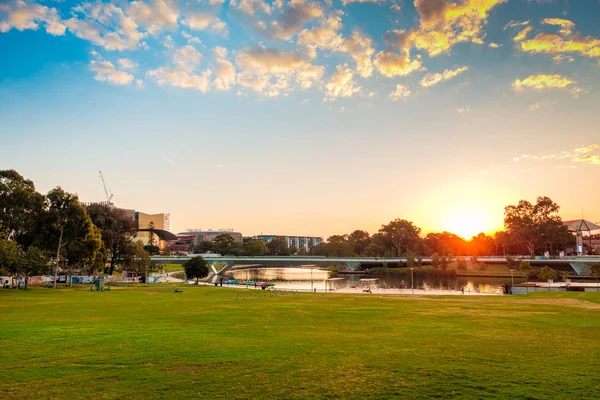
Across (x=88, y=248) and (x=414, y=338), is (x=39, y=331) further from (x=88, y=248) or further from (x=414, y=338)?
(x=88, y=248)

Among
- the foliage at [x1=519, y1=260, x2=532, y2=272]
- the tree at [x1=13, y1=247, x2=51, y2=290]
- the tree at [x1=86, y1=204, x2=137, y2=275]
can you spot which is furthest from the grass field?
the foliage at [x1=519, y1=260, x2=532, y2=272]

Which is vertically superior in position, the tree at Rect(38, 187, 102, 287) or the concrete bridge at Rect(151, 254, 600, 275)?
the tree at Rect(38, 187, 102, 287)

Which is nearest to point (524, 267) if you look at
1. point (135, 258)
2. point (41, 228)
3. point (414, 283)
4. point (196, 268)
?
point (414, 283)

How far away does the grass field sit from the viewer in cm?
1177

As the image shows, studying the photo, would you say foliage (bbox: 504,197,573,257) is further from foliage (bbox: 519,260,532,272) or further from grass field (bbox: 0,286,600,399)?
grass field (bbox: 0,286,600,399)

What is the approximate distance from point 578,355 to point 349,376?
9.67 m

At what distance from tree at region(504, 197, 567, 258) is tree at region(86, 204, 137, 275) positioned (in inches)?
5221

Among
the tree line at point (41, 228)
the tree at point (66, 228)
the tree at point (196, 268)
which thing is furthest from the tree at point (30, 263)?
the tree at point (196, 268)

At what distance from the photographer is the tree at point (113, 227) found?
3617 inches

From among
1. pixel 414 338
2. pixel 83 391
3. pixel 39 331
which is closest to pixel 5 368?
pixel 83 391

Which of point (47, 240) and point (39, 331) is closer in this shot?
point (39, 331)

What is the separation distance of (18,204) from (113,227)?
Answer: 32719 mm

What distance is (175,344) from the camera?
1773 cm

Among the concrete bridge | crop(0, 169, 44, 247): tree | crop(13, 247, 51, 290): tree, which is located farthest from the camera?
the concrete bridge
